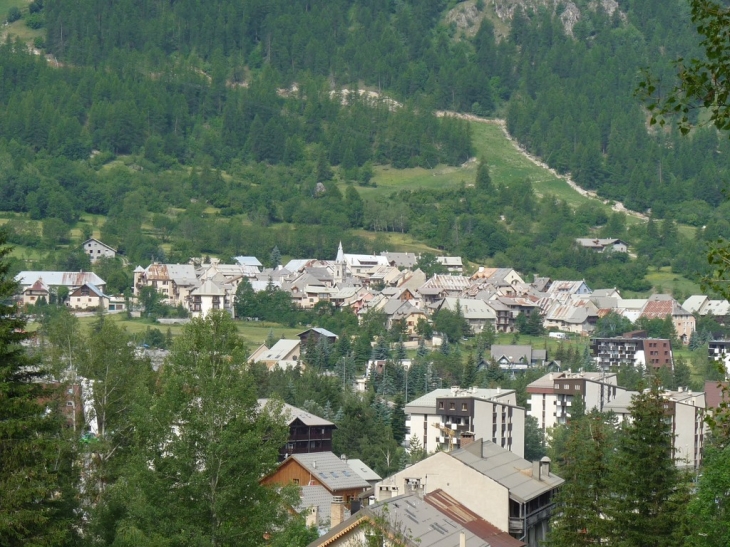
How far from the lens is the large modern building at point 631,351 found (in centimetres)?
10544

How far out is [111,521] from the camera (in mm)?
28844

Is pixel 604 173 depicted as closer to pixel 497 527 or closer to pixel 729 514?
pixel 497 527

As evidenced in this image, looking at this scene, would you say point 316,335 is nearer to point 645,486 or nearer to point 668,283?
point 668,283

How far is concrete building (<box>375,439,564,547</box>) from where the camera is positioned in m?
36.0

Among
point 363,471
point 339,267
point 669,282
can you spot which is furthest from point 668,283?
point 363,471

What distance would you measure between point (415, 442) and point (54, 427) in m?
43.6

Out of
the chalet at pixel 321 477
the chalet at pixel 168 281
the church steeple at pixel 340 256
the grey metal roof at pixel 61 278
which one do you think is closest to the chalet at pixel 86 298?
the grey metal roof at pixel 61 278

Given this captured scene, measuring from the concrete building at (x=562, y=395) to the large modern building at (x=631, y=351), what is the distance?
2231cm

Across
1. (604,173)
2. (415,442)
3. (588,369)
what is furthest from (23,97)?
(415,442)

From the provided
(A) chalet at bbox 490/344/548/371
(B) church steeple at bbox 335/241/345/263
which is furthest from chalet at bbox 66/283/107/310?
(A) chalet at bbox 490/344/548/371

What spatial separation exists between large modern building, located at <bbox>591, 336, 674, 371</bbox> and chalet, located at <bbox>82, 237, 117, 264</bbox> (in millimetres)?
49589

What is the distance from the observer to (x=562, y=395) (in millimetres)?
81625

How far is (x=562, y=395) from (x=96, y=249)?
215ft

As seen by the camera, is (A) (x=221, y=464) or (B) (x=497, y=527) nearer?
(A) (x=221, y=464)
